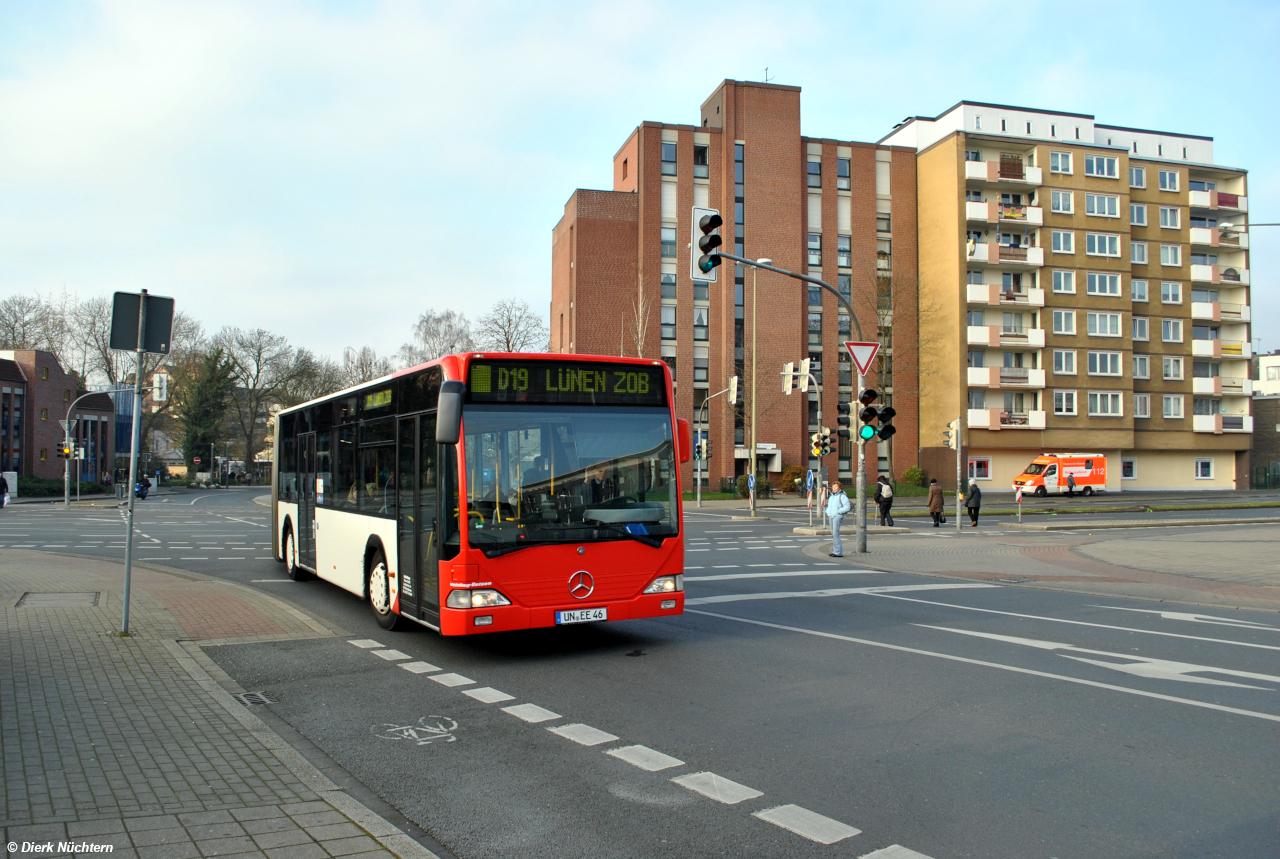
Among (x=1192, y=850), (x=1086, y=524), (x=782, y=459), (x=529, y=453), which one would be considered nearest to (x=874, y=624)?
(x=529, y=453)

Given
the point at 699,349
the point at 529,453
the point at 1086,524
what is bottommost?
the point at 1086,524

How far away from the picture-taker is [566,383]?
8.69 meters

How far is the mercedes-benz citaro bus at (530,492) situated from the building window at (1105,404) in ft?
187

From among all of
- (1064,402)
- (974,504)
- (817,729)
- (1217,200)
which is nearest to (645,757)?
(817,729)

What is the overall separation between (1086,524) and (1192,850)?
1218 inches

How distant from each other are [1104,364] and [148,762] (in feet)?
208

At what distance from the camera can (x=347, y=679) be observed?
309 inches

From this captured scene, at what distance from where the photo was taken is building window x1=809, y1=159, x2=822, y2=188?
59.1m

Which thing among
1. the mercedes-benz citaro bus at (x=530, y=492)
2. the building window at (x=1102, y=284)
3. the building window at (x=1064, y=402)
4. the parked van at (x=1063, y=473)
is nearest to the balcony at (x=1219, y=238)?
the building window at (x=1102, y=284)

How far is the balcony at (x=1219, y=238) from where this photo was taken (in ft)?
207

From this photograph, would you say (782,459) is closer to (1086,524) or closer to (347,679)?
(1086,524)

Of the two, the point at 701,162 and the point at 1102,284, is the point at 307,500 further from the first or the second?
the point at 1102,284

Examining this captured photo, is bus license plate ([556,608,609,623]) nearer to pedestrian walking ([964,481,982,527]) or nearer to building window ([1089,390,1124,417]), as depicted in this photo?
pedestrian walking ([964,481,982,527])

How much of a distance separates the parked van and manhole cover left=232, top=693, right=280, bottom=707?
54472 mm
